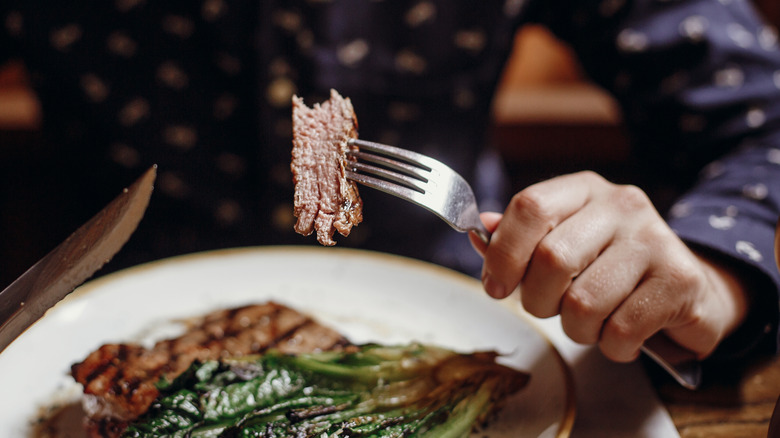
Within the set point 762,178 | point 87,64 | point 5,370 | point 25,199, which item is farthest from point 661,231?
point 25,199

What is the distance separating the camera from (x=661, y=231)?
0.98 metres

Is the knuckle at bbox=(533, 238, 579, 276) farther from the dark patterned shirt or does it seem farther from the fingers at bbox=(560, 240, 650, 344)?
the dark patterned shirt

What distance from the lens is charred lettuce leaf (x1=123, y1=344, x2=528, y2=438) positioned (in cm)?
98

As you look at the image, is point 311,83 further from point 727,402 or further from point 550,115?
point 550,115

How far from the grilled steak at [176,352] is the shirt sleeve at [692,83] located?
103 cm

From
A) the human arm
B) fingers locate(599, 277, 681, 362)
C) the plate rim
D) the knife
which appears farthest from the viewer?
the human arm

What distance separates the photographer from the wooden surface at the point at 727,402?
1.03 metres

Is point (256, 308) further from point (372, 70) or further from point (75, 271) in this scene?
point (372, 70)

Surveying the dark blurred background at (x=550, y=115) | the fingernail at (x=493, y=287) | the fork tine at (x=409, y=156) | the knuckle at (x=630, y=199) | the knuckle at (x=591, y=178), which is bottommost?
the dark blurred background at (x=550, y=115)

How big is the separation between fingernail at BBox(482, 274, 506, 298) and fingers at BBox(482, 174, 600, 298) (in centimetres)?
2

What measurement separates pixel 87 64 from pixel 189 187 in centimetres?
53

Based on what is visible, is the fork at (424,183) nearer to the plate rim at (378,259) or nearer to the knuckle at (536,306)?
the knuckle at (536,306)

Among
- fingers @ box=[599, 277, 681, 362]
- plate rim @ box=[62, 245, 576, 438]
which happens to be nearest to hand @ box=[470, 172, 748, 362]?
fingers @ box=[599, 277, 681, 362]

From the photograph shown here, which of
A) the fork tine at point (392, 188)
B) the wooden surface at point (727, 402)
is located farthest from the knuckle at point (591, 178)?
the wooden surface at point (727, 402)
